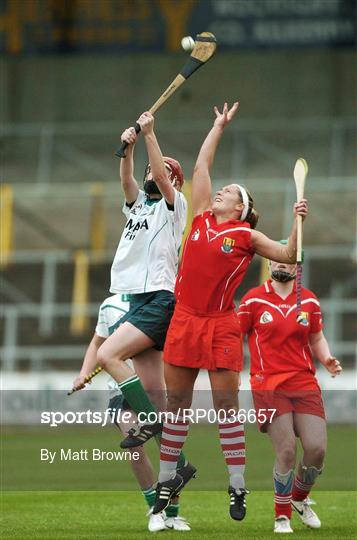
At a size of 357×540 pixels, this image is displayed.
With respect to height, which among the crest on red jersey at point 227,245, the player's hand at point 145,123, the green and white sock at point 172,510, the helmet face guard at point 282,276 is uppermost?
the player's hand at point 145,123

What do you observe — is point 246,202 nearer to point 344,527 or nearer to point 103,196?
point 344,527

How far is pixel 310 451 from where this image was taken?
901cm

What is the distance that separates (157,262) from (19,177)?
56.1 ft

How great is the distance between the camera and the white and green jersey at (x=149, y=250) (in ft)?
28.8

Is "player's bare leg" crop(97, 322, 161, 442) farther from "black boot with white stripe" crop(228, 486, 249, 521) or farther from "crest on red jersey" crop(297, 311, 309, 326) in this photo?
"crest on red jersey" crop(297, 311, 309, 326)

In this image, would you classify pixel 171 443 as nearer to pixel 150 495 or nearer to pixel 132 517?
pixel 150 495

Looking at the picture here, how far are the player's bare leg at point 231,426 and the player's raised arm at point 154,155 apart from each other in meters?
1.22

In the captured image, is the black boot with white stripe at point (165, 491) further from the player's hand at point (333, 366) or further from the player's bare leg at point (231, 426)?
the player's hand at point (333, 366)

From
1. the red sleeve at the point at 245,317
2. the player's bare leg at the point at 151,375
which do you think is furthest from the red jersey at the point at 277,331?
the player's bare leg at the point at 151,375

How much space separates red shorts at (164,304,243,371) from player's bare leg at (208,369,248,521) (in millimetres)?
75

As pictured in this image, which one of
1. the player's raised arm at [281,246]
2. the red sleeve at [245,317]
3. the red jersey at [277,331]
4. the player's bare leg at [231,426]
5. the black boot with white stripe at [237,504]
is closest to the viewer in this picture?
the player's raised arm at [281,246]

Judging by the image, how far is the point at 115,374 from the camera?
8547 mm

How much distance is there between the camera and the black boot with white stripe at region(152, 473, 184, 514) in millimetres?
8477

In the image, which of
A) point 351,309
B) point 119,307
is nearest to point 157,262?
point 119,307
